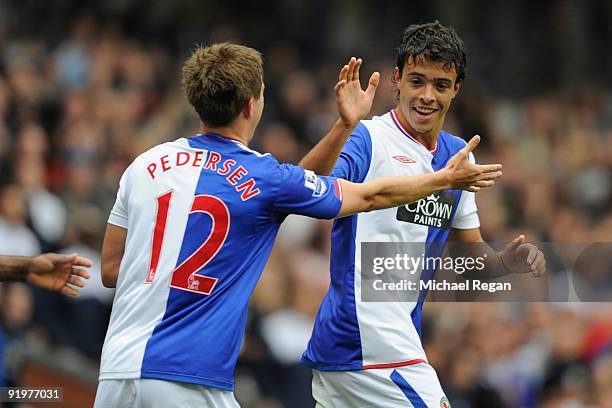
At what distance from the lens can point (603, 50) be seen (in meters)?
17.7

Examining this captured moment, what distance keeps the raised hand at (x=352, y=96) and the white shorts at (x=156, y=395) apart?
1.49 meters

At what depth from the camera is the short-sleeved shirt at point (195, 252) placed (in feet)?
17.6

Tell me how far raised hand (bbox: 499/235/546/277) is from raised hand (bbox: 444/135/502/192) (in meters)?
0.62

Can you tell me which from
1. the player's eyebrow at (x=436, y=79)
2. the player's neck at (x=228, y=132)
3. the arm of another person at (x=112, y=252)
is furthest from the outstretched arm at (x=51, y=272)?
the player's eyebrow at (x=436, y=79)

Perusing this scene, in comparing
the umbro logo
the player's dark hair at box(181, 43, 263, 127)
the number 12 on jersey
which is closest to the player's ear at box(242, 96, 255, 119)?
the player's dark hair at box(181, 43, 263, 127)

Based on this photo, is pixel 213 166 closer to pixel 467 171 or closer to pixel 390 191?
pixel 390 191

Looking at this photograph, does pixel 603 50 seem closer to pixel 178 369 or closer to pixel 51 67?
pixel 51 67

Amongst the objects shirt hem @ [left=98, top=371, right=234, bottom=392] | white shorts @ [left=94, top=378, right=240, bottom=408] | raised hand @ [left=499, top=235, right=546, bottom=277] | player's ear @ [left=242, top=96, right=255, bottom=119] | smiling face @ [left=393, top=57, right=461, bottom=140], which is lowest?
white shorts @ [left=94, top=378, right=240, bottom=408]

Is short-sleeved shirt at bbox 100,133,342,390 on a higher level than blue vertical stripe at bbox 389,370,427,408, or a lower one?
higher

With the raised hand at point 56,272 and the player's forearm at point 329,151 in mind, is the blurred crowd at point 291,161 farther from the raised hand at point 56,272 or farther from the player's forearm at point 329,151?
the player's forearm at point 329,151

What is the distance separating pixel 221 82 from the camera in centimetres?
551

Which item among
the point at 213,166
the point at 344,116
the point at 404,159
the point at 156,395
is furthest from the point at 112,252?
the point at 404,159

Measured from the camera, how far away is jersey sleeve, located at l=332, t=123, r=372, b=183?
6145mm

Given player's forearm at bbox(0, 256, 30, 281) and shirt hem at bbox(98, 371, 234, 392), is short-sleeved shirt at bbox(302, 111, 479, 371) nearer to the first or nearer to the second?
shirt hem at bbox(98, 371, 234, 392)
